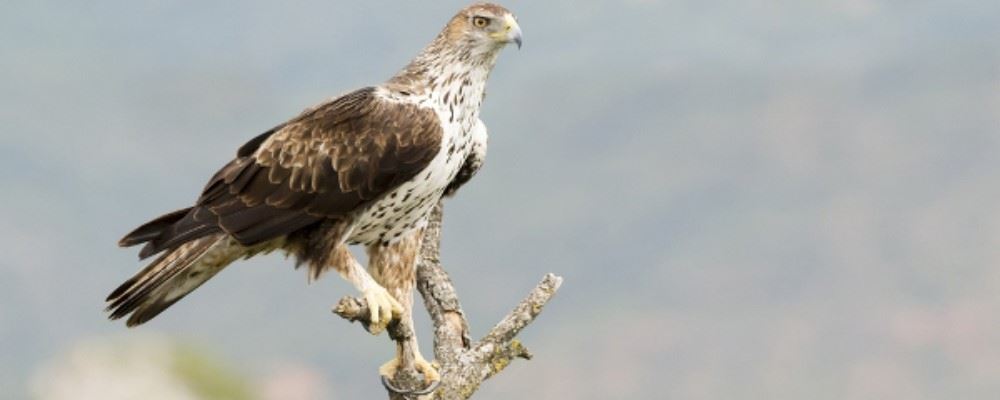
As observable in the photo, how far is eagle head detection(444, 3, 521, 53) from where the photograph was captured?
1021 cm

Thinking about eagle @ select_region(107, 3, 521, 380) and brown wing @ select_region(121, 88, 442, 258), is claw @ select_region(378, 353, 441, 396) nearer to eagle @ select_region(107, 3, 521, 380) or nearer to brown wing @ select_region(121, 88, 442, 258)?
eagle @ select_region(107, 3, 521, 380)

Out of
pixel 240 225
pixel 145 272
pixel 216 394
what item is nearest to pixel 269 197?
pixel 240 225

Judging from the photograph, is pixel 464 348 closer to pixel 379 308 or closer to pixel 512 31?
pixel 379 308

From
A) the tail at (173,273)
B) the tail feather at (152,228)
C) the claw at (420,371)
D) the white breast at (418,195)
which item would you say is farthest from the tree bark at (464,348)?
the tail feather at (152,228)

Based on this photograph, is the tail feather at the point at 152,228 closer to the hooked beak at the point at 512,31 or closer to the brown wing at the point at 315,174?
the brown wing at the point at 315,174

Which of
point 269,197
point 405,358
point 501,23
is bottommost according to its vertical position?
point 405,358

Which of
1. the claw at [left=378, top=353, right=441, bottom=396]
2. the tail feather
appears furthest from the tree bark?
the tail feather

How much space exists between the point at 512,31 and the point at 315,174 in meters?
1.49

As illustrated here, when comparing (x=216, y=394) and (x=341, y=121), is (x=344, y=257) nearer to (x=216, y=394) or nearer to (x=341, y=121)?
(x=341, y=121)

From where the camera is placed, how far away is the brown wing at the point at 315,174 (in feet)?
32.8

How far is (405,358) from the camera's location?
10.5m

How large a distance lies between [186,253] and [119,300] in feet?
1.68

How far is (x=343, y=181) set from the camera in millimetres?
10016

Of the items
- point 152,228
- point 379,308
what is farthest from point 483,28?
point 152,228
